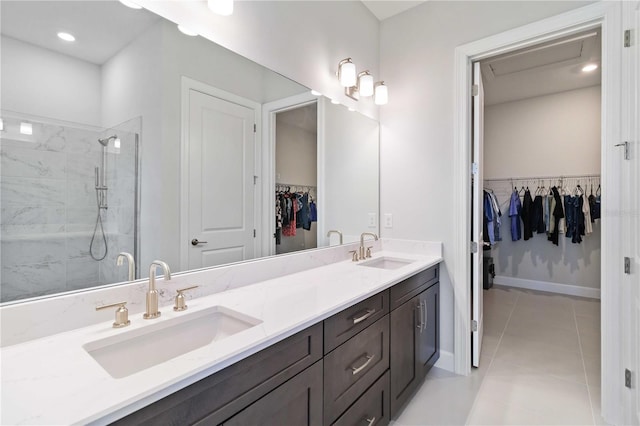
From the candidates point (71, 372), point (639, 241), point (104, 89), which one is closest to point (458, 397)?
point (639, 241)

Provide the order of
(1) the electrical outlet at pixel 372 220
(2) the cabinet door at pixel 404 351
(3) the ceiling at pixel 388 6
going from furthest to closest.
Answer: (1) the electrical outlet at pixel 372 220 → (3) the ceiling at pixel 388 6 → (2) the cabinet door at pixel 404 351

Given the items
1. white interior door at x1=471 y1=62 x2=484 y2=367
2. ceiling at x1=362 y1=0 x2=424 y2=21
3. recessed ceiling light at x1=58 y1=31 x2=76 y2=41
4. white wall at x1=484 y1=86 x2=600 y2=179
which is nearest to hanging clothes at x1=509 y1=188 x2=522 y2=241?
white wall at x1=484 y1=86 x2=600 y2=179

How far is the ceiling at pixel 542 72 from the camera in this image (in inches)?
125

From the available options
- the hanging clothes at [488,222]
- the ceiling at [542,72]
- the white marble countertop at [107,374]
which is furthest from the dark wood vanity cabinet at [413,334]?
the hanging clothes at [488,222]

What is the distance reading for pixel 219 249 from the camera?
4.94 feet

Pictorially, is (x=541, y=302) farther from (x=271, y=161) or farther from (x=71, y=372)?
(x=71, y=372)

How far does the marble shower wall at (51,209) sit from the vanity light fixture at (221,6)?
78 cm

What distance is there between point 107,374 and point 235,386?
0.31 meters

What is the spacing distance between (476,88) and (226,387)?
8.23ft

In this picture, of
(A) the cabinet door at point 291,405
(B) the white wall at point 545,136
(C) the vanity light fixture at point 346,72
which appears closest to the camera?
(A) the cabinet door at point 291,405

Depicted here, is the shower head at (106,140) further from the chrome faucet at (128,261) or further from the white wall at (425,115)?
the white wall at (425,115)

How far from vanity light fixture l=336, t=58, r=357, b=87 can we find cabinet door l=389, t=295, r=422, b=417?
1582mm

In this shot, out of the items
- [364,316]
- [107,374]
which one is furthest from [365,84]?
[107,374]

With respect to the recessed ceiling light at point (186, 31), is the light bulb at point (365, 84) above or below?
above
